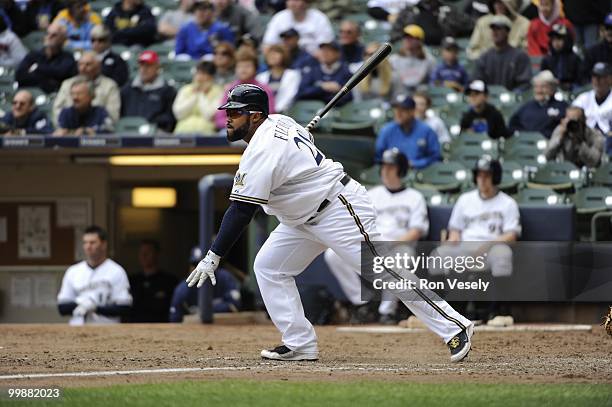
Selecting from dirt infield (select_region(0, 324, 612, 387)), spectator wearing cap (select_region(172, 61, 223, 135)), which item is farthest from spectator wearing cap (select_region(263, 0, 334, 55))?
dirt infield (select_region(0, 324, 612, 387))

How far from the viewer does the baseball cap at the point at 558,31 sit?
12097 millimetres

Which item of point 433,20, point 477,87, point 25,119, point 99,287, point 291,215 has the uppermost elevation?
point 433,20

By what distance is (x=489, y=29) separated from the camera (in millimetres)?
13039

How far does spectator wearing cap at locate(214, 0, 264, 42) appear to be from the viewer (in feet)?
45.6

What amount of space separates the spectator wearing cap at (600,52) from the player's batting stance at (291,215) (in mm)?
6147

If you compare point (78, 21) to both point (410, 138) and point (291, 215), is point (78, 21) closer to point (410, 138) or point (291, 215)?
point (410, 138)

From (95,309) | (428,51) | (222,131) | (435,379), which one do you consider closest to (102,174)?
(222,131)

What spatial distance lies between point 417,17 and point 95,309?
5.38 m

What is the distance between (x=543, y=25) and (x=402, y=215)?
12.5ft

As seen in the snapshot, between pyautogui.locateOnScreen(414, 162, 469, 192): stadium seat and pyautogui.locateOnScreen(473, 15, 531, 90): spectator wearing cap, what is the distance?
171cm

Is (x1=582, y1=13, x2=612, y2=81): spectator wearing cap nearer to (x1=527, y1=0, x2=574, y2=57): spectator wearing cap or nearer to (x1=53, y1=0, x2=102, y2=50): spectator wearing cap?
(x1=527, y1=0, x2=574, y2=57): spectator wearing cap

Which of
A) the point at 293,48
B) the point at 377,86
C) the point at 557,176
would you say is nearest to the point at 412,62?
the point at 377,86

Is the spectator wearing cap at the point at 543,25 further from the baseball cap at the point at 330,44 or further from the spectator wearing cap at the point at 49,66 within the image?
the spectator wearing cap at the point at 49,66

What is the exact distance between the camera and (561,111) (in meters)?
11.5
